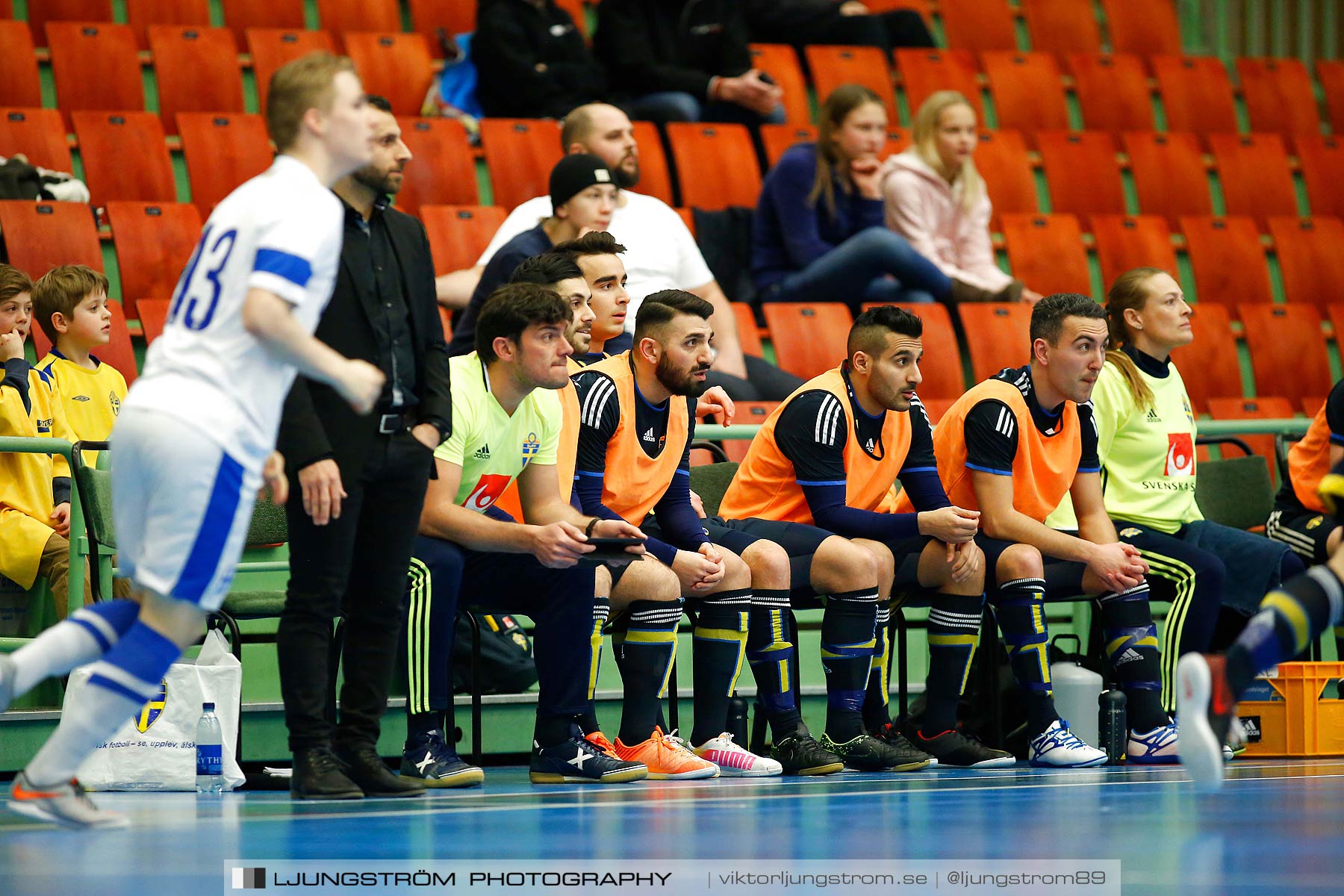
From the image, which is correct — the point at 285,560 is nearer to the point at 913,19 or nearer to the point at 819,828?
the point at 819,828

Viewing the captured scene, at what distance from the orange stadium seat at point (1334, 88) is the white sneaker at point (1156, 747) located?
6707 millimetres

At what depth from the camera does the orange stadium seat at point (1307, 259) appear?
9.32 m

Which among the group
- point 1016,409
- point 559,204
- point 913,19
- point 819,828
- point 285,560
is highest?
point 913,19

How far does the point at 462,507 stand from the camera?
4.64m

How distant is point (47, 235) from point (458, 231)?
1.75m

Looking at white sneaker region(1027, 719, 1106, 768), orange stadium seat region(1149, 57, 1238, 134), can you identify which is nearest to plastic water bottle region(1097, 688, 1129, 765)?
white sneaker region(1027, 719, 1106, 768)

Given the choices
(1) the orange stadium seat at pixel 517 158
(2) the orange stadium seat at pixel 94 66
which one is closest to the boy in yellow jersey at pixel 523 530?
(1) the orange stadium seat at pixel 517 158

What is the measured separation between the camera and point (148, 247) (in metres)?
6.87

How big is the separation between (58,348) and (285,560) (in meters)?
1.08

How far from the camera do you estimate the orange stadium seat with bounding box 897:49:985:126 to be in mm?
9547

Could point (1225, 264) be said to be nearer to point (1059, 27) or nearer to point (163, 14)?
point (1059, 27)

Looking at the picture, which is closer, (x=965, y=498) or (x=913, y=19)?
Answer: (x=965, y=498)

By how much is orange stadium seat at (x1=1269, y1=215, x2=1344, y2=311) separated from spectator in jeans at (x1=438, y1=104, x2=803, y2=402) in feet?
13.3

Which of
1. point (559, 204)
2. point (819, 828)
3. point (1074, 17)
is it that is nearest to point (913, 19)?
point (1074, 17)
